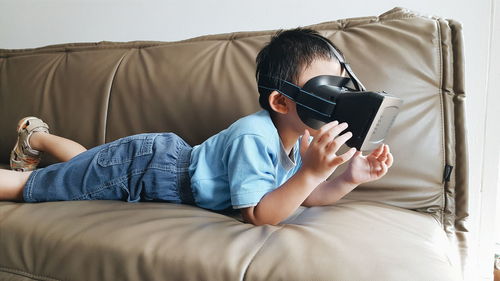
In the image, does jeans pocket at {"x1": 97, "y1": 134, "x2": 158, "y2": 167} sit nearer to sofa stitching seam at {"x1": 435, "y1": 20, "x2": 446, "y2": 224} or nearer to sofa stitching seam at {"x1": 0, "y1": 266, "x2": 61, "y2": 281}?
sofa stitching seam at {"x1": 0, "y1": 266, "x2": 61, "y2": 281}

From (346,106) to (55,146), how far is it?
2.98 feet

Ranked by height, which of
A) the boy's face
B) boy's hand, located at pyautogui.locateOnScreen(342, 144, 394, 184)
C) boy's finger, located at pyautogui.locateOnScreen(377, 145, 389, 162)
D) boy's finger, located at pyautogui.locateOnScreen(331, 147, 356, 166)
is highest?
the boy's face

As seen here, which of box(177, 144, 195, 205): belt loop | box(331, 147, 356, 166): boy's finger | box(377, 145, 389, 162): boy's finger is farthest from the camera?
box(177, 144, 195, 205): belt loop

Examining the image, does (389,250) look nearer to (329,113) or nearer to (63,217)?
(329,113)

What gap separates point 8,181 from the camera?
89cm

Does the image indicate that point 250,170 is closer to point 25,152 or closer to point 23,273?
point 23,273

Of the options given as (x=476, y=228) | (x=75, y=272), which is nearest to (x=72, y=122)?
(x=75, y=272)

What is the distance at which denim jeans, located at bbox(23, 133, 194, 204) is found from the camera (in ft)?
2.83

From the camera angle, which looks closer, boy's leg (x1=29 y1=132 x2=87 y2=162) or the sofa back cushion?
the sofa back cushion

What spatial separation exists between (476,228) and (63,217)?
1.16m

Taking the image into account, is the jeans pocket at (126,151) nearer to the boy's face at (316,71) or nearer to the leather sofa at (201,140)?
the leather sofa at (201,140)

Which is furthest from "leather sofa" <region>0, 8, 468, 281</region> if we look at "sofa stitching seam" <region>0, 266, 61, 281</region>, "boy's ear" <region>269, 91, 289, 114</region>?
"boy's ear" <region>269, 91, 289, 114</region>

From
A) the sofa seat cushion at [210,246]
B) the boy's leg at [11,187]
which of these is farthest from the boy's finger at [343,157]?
the boy's leg at [11,187]

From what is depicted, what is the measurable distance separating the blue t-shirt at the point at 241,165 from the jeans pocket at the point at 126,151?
0.40ft
